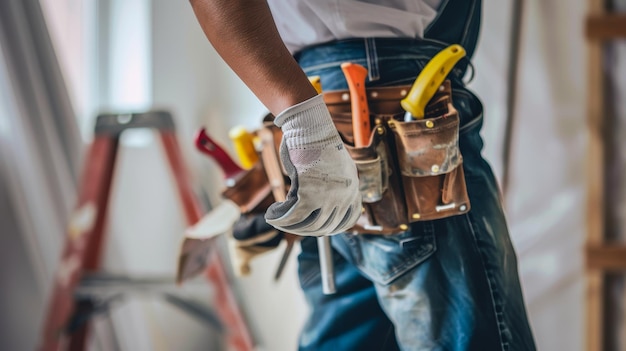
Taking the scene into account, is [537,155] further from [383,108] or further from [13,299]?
[13,299]

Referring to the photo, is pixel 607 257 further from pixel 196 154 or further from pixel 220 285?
pixel 196 154

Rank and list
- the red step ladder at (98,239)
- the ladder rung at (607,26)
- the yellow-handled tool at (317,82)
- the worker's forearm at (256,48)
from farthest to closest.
A: 1. the red step ladder at (98,239)
2. the ladder rung at (607,26)
3. the yellow-handled tool at (317,82)
4. the worker's forearm at (256,48)

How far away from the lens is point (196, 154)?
4.55 ft

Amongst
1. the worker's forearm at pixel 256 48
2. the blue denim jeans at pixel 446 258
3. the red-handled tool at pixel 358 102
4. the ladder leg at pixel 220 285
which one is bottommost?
the ladder leg at pixel 220 285

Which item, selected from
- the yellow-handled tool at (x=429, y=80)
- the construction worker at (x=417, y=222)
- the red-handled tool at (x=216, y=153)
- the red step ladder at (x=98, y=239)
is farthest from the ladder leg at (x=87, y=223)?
the yellow-handled tool at (x=429, y=80)

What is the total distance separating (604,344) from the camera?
1.05 meters

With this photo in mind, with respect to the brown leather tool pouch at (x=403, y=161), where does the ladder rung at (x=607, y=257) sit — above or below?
below

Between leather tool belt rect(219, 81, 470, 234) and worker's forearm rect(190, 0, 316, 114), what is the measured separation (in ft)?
0.32

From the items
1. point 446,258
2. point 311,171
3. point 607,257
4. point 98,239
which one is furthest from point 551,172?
point 98,239

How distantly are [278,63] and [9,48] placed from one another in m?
0.89

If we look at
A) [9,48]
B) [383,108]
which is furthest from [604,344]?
[9,48]

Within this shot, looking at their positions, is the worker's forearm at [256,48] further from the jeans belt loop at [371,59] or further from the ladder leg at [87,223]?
the ladder leg at [87,223]

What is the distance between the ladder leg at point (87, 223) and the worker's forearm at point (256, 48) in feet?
2.39

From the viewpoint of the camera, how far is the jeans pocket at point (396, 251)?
1.92 feet
